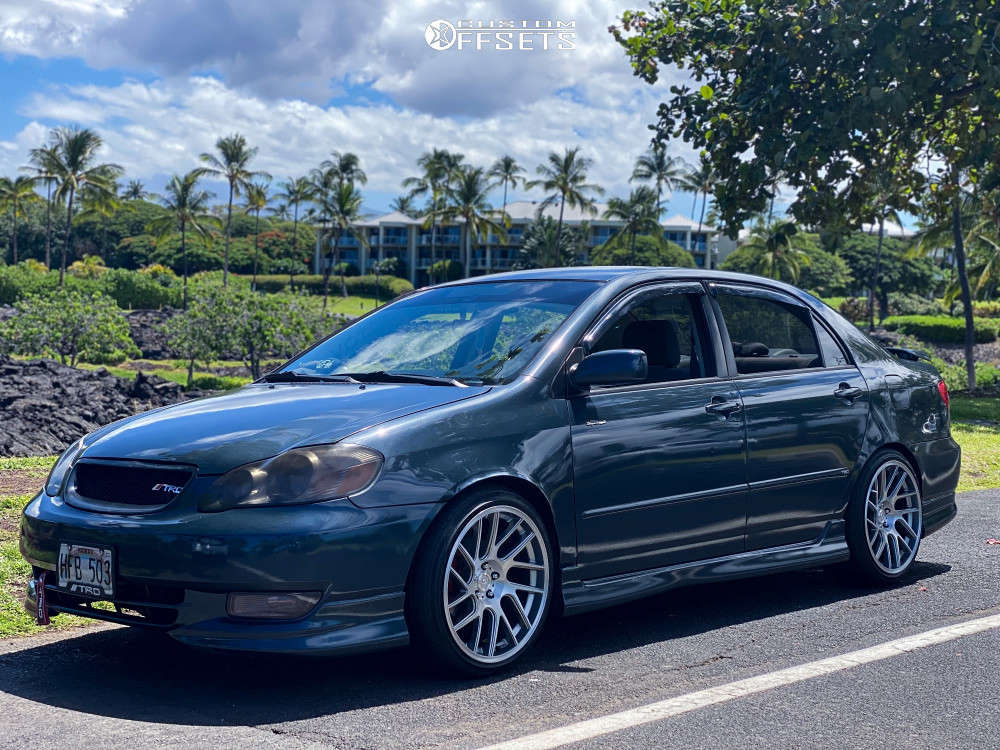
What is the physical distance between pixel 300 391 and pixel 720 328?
2177 millimetres

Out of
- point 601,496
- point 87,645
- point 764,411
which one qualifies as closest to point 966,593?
point 764,411

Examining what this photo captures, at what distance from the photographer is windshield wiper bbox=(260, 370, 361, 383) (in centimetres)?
567

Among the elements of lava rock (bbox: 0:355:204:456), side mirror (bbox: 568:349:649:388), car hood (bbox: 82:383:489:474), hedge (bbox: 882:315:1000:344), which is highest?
hedge (bbox: 882:315:1000:344)

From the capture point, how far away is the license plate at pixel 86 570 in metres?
4.65

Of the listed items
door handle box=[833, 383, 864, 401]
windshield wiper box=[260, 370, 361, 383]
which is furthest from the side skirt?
windshield wiper box=[260, 370, 361, 383]

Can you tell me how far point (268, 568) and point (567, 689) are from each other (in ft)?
4.13

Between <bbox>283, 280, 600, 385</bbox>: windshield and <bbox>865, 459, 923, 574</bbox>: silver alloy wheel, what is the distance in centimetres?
215

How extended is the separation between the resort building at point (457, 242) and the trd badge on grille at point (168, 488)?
10811 cm

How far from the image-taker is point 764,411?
6.14m

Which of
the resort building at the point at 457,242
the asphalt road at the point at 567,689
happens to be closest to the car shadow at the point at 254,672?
the asphalt road at the point at 567,689

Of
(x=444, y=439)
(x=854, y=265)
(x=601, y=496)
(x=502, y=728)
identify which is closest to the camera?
(x=502, y=728)

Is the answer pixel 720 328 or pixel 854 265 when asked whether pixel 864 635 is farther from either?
pixel 854 265

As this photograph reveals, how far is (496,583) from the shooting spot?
16.4ft

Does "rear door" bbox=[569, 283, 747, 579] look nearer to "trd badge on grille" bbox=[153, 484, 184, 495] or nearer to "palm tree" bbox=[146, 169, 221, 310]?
"trd badge on grille" bbox=[153, 484, 184, 495]
